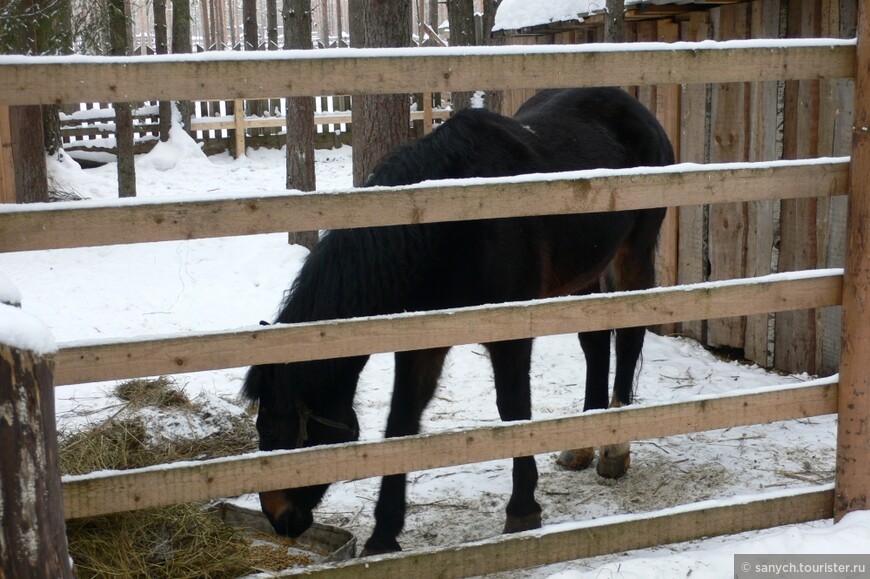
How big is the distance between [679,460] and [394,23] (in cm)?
378

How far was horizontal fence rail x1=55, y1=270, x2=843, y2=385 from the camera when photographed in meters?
2.57

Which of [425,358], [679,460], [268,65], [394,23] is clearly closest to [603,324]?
[425,358]

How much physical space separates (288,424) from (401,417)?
0.59 m

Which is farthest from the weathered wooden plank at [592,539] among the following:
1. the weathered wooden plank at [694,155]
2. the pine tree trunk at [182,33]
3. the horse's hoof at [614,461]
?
the pine tree trunk at [182,33]

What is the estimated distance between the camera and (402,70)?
8.94 feet

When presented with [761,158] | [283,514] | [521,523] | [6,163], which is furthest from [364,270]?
[6,163]

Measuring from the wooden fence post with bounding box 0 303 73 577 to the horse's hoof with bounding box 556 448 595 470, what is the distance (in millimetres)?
3326

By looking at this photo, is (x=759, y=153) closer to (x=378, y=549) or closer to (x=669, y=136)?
(x=669, y=136)

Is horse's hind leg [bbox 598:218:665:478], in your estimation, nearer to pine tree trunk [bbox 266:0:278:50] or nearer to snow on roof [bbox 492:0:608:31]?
snow on roof [bbox 492:0:608:31]

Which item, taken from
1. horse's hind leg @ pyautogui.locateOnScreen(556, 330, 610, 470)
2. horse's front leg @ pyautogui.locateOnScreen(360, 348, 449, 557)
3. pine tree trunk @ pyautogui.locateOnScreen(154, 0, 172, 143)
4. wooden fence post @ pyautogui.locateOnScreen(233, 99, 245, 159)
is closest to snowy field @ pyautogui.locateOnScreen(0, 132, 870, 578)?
horse's front leg @ pyautogui.locateOnScreen(360, 348, 449, 557)

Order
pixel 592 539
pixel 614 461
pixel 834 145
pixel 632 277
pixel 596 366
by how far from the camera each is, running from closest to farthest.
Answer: pixel 592 539
pixel 614 461
pixel 596 366
pixel 632 277
pixel 834 145

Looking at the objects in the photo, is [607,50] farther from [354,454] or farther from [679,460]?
[679,460]

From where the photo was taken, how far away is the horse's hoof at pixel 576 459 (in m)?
4.91

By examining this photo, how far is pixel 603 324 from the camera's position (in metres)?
3.04
